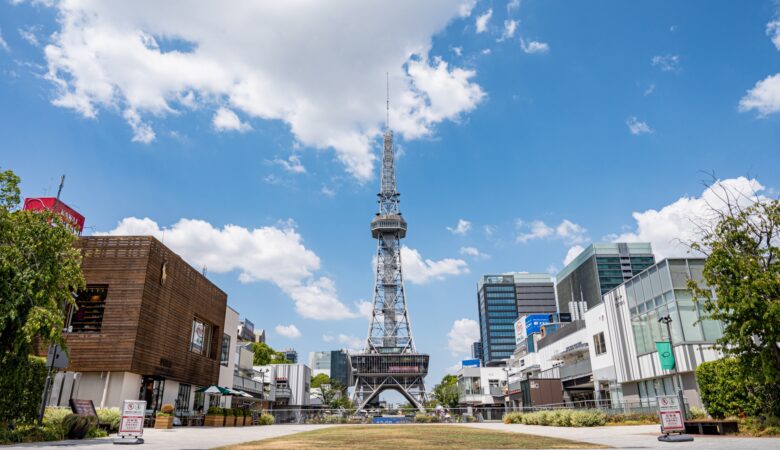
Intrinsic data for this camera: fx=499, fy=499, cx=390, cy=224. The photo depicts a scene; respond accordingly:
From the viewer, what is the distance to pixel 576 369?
55781mm

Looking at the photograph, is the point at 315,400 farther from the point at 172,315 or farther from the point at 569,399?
the point at 172,315


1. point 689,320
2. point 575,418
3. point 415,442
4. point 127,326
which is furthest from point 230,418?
point 689,320

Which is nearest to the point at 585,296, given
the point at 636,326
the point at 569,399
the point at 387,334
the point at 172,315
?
the point at 387,334

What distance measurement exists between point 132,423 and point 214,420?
64.8 ft

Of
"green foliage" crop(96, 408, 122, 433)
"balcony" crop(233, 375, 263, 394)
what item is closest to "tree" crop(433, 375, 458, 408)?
"balcony" crop(233, 375, 263, 394)

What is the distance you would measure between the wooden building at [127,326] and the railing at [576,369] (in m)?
39.1

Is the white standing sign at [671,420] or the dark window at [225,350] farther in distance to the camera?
the dark window at [225,350]

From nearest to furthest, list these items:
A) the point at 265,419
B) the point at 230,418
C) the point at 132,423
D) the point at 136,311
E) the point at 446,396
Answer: the point at 132,423
the point at 136,311
the point at 230,418
the point at 265,419
the point at 446,396

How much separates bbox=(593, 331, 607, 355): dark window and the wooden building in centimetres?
3579

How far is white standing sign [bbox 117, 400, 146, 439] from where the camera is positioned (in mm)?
15953

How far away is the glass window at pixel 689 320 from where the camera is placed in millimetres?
30953

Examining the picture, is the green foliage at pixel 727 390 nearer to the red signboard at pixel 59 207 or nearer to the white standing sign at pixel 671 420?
the white standing sign at pixel 671 420

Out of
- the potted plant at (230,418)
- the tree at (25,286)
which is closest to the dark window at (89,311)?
the potted plant at (230,418)

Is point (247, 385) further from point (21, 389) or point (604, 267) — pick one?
point (604, 267)
